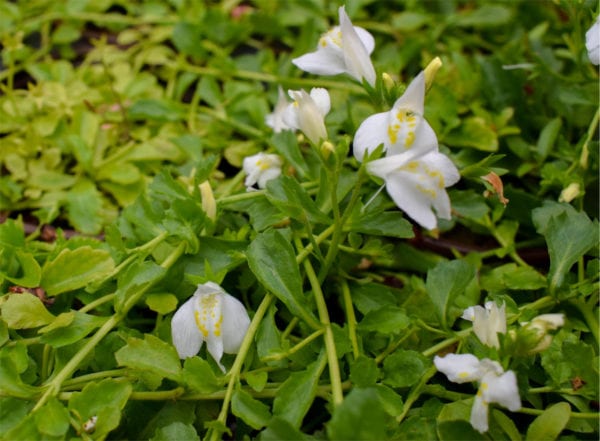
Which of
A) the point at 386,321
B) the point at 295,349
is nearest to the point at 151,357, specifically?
the point at 295,349

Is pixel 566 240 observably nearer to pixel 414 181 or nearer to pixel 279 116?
pixel 414 181

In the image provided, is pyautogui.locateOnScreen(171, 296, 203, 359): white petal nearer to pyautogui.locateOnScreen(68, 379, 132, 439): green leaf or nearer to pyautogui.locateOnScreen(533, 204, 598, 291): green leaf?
pyautogui.locateOnScreen(68, 379, 132, 439): green leaf

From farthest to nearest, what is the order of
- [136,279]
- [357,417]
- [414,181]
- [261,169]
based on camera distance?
[261,169] < [136,279] < [414,181] < [357,417]

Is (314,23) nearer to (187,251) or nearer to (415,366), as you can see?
(187,251)

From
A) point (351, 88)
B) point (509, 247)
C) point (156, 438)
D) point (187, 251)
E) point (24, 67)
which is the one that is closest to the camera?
point (156, 438)

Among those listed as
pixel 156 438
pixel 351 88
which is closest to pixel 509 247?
pixel 351 88

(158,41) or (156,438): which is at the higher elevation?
(158,41)
